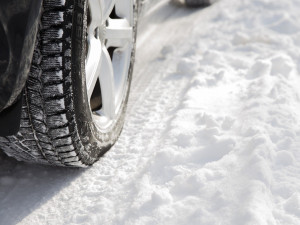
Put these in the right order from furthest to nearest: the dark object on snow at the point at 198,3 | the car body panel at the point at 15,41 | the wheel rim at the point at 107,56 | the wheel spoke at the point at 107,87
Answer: the dark object on snow at the point at 198,3
the wheel spoke at the point at 107,87
the wheel rim at the point at 107,56
the car body panel at the point at 15,41

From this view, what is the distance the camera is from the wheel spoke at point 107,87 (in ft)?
6.42

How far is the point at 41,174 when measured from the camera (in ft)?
6.29

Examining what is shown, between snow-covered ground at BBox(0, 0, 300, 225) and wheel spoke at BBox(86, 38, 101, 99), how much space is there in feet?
1.32

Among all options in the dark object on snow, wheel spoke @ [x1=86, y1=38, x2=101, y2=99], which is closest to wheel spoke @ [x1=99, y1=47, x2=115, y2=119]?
wheel spoke @ [x1=86, y1=38, x2=101, y2=99]

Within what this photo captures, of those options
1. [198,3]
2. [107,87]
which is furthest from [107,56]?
[198,3]

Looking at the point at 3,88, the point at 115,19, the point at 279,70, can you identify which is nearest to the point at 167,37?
the point at 279,70

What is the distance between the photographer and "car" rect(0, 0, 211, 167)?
1.26 m

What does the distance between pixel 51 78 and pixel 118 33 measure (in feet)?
2.30

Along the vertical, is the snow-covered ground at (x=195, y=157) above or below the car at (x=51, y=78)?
below

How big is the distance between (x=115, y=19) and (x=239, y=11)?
1.67 meters

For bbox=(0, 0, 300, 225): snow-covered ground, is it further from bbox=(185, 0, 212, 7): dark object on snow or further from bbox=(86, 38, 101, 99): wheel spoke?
bbox=(185, 0, 212, 7): dark object on snow

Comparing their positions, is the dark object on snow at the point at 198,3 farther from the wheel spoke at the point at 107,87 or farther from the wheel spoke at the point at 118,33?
the wheel spoke at the point at 107,87

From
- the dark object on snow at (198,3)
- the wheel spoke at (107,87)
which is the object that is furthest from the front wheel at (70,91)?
the dark object on snow at (198,3)

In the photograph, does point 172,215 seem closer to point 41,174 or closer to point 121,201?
point 121,201
